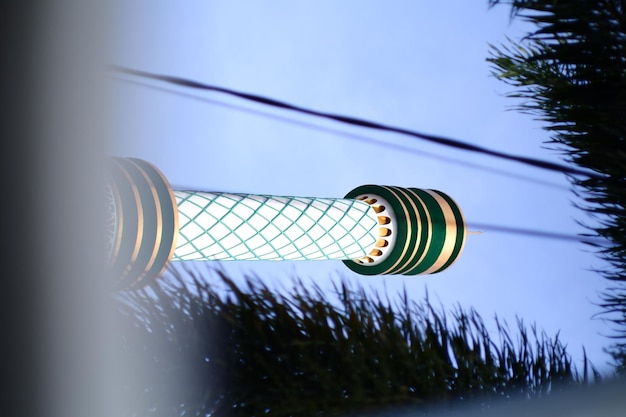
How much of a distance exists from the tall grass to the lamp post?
2cm

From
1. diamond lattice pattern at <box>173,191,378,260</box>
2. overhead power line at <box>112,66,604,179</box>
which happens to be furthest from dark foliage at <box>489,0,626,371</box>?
diamond lattice pattern at <box>173,191,378,260</box>

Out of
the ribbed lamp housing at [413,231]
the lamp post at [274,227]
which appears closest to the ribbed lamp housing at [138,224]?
the lamp post at [274,227]

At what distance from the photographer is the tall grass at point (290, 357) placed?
33 cm

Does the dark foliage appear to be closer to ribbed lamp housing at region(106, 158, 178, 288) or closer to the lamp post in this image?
the lamp post

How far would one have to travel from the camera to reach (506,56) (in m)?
0.55

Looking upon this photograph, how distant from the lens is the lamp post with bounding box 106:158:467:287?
0.33 meters

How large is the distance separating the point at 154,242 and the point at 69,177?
Result: 0.06 meters

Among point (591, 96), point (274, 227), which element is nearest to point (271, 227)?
point (274, 227)

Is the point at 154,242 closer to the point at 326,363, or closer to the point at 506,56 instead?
the point at 326,363

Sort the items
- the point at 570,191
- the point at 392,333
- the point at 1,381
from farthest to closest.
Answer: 1. the point at 570,191
2. the point at 392,333
3. the point at 1,381

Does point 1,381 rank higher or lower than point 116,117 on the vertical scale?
lower

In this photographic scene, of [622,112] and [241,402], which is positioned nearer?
[241,402]

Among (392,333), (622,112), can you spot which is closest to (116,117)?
→ (392,333)

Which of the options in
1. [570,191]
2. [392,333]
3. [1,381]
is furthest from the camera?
[570,191]
